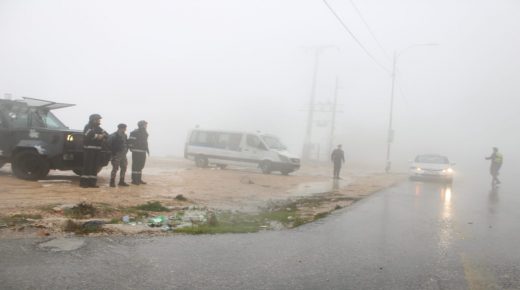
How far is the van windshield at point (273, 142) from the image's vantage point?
20.4 metres

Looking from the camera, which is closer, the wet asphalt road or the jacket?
the wet asphalt road

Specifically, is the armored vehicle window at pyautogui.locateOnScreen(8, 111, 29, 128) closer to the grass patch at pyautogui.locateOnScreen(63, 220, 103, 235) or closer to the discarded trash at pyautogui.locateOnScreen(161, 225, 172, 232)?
the grass patch at pyautogui.locateOnScreen(63, 220, 103, 235)

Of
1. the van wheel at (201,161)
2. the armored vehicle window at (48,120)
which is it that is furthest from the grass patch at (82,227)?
the van wheel at (201,161)

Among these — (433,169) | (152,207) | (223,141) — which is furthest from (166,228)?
(433,169)

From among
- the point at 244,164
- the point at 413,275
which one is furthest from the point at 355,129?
the point at 413,275

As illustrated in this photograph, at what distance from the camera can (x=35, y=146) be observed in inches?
418

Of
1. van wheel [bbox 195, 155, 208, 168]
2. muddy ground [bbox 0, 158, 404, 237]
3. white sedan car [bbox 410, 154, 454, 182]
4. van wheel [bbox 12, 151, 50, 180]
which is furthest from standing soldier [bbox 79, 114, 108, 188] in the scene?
white sedan car [bbox 410, 154, 454, 182]

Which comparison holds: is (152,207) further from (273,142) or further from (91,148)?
(273,142)

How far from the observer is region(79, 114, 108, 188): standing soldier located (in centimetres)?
979

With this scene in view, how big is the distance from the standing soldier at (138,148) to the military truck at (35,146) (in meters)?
0.66

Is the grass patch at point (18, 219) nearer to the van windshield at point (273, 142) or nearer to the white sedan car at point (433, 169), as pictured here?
the van windshield at point (273, 142)

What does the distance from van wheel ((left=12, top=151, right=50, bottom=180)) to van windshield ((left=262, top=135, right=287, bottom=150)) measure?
1116 cm

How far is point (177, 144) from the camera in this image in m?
85.0

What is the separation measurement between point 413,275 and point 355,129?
6107cm
